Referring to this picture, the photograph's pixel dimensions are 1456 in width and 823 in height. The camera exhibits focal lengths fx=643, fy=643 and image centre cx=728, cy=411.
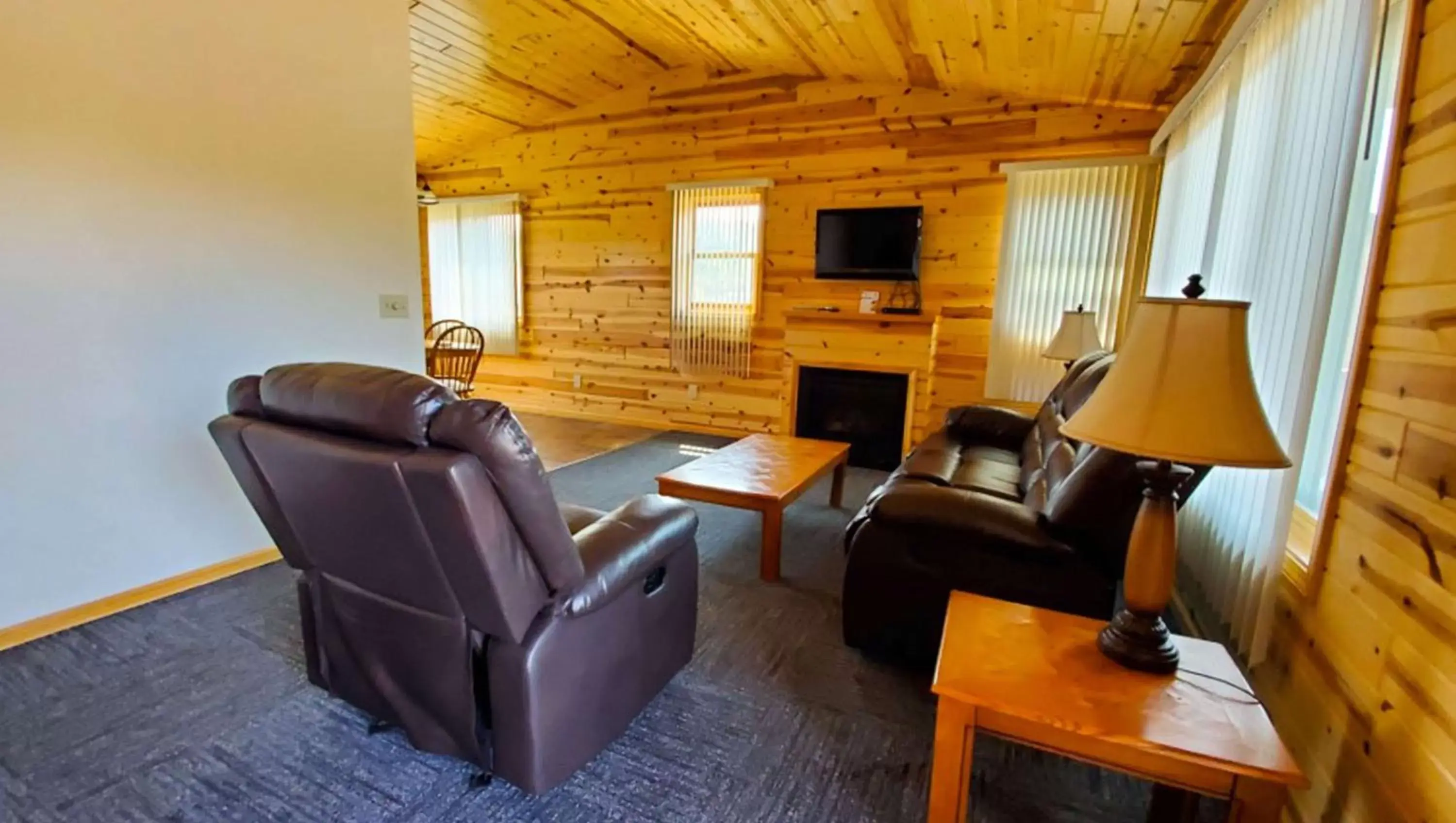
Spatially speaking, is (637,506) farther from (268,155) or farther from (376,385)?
(268,155)

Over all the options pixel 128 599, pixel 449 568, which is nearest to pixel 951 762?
pixel 449 568

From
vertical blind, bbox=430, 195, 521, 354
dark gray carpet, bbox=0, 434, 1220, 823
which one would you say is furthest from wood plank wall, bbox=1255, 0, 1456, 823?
vertical blind, bbox=430, 195, 521, 354

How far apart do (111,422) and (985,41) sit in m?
4.33

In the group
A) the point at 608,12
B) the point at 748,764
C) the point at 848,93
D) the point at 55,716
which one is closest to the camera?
the point at 748,764

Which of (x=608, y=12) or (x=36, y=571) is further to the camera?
(x=608, y=12)

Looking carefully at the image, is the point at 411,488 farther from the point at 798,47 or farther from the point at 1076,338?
the point at 798,47

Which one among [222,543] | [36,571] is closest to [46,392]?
[36,571]

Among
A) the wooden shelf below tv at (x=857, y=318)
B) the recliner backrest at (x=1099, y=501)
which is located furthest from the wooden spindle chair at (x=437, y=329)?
the recliner backrest at (x=1099, y=501)

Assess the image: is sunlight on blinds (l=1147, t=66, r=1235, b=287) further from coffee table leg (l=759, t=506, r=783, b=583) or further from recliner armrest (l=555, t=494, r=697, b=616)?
recliner armrest (l=555, t=494, r=697, b=616)

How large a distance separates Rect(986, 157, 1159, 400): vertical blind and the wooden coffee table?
1.83 meters

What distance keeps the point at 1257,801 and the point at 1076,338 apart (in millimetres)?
3157

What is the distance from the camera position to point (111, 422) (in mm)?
2357

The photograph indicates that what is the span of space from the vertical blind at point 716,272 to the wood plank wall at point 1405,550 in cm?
441

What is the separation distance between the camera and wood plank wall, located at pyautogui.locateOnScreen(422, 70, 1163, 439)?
4.64 meters
